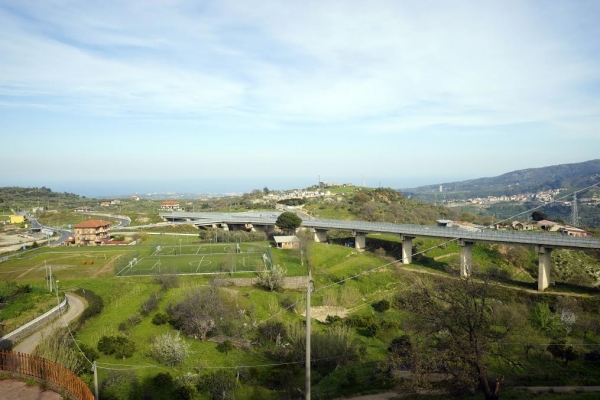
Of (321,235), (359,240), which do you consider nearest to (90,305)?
(359,240)

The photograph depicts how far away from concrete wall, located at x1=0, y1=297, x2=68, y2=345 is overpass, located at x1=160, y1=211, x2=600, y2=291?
2763 centimetres

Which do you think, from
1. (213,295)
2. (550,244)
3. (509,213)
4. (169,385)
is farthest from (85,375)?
(509,213)

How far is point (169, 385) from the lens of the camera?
17938mm

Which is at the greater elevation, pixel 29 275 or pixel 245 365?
pixel 29 275

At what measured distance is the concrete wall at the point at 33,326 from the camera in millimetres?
20091

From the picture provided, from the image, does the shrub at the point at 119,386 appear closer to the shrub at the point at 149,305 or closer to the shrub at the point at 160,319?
the shrub at the point at 160,319

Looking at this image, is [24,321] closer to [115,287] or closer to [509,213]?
[115,287]

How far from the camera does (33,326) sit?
2230cm

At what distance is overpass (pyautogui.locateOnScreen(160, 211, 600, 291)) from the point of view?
36.3 metres

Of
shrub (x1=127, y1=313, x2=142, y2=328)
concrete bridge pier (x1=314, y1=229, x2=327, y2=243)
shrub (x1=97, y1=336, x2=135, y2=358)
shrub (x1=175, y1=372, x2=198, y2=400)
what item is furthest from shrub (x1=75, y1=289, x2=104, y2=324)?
concrete bridge pier (x1=314, y1=229, x2=327, y2=243)

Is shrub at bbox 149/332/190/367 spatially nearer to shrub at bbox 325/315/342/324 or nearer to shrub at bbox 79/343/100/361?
shrub at bbox 79/343/100/361

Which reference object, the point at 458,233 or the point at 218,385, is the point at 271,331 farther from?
the point at 458,233

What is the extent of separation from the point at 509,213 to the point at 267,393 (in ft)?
313

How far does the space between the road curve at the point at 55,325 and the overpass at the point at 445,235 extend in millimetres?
26775
